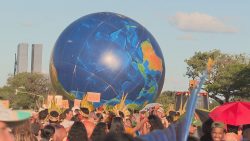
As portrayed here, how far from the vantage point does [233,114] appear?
26.6 ft

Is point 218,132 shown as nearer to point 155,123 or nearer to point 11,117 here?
point 155,123

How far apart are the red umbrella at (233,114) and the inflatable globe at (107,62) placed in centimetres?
1997

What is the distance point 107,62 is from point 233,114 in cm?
2125

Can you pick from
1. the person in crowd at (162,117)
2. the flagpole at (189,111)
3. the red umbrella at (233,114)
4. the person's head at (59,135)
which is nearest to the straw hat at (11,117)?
the flagpole at (189,111)

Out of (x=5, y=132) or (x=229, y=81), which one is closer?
(x=5, y=132)

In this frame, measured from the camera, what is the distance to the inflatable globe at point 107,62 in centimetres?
2914

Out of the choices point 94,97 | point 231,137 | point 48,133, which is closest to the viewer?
point 231,137

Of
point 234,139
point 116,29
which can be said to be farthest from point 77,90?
point 234,139

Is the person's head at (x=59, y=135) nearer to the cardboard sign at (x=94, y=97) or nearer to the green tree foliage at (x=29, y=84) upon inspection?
the cardboard sign at (x=94, y=97)

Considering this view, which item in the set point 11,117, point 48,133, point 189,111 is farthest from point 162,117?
point 189,111

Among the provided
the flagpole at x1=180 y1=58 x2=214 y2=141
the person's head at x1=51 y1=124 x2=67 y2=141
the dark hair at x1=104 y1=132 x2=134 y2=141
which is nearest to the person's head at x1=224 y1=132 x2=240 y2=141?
the person's head at x1=51 y1=124 x2=67 y2=141

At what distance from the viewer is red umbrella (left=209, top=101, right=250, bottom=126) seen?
7.94 meters

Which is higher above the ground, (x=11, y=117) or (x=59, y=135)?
(x=11, y=117)

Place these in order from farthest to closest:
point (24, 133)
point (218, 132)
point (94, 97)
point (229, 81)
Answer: point (229, 81)
point (94, 97)
point (218, 132)
point (24, 133)
